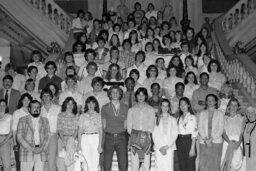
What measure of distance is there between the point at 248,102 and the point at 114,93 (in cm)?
348

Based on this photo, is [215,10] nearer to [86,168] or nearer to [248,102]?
[248,102]

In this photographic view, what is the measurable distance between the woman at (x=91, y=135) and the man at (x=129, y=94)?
2.85 feet

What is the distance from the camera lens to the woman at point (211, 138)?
8.88 metres

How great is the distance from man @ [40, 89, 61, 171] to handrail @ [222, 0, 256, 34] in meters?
7.82

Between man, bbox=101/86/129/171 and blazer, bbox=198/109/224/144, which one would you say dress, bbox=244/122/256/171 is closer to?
blazer, bbox=198/109/224/144

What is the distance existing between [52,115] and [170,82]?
2535 millimetres

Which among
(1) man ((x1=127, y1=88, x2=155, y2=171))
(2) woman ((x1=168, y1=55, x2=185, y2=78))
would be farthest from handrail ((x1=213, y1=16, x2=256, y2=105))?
(1) man ((x1=127, y1=88, x2=155, y2=171))

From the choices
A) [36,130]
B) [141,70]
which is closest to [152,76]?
[141,70]

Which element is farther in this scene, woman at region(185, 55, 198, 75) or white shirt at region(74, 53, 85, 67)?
white shirt at region(74, 53, 85, 67)

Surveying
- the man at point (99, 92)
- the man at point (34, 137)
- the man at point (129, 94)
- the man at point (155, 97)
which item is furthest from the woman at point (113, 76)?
the man at point (34, 137)

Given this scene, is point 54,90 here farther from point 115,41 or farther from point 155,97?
point 115,41

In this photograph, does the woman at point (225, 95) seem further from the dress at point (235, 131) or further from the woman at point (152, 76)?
the woman at point (152, 76)

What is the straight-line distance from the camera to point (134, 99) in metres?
9.67

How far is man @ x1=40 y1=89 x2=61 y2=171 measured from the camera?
890cm
